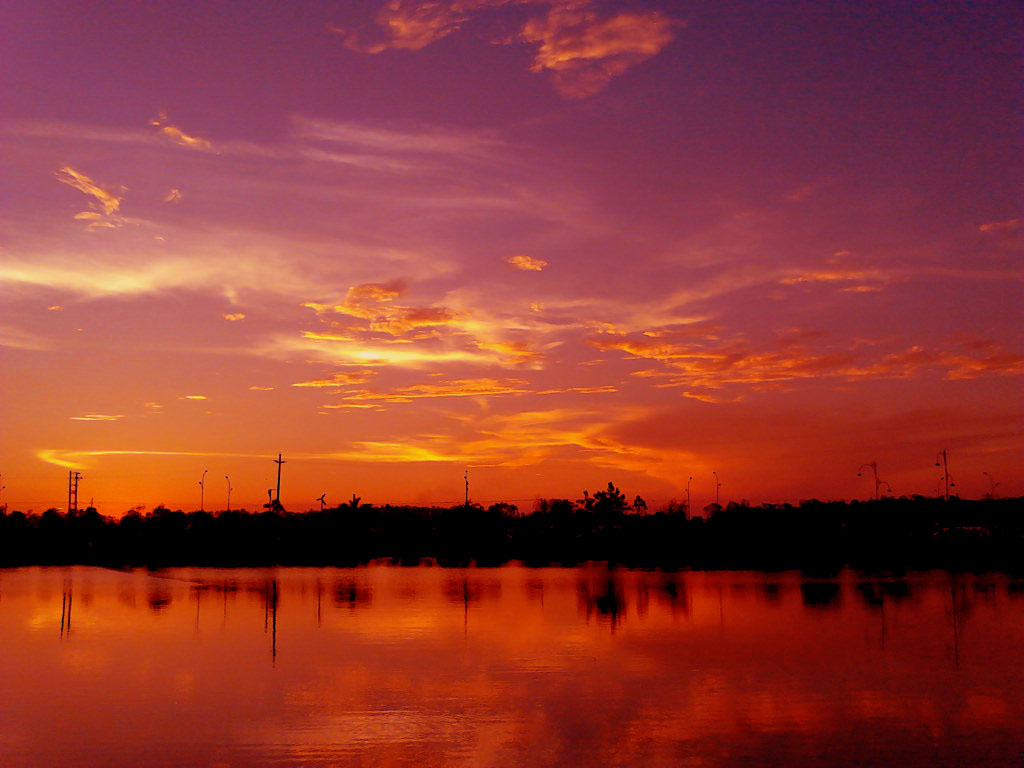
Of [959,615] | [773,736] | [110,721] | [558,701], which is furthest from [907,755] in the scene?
[959,615]

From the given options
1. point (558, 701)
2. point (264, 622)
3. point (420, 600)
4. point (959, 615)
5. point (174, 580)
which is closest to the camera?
point (558, 701)

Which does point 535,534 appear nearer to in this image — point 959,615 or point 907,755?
point 959,615

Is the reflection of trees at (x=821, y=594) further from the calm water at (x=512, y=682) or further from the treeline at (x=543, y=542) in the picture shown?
the treeline at (x=543, y=542)

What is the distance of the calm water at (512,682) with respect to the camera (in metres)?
20.5

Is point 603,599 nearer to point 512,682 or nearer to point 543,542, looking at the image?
point 512,682

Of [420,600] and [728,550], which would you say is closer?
[420,600]

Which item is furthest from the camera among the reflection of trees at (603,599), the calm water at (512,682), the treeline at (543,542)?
the treeline at (543,542)

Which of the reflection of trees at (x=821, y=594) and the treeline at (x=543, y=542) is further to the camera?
the treeline at (x=543, y=542)

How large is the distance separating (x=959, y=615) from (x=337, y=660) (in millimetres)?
32066

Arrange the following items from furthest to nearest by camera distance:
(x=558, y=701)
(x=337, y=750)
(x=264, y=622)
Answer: (x=264, y=622) < (x=558, y=701) < (x=337, y=750)

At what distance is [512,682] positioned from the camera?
28219 millimetres

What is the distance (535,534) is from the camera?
627ft

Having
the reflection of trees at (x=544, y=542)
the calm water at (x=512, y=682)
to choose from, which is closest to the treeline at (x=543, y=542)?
the reflection of trees at (x=544, y=542)

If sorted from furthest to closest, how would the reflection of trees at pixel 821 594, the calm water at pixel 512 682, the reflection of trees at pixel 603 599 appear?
the reflection of trees at pixel 821 594
the reflection of trees at pixel 603 599
the calm water at pixel 512 682
